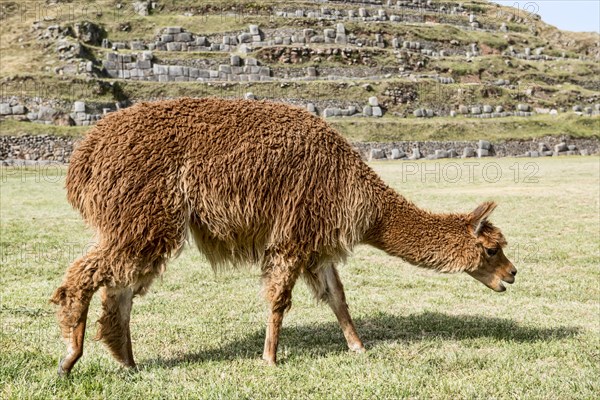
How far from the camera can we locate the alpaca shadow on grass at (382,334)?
6.32 m

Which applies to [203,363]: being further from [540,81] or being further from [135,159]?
[540,81]

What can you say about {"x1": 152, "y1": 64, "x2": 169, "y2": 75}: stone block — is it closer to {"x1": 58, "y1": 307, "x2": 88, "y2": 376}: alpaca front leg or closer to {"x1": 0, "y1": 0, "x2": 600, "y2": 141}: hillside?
{"x1": 0, "y1": 0, "x2": 600, "y2": 141}: hillside

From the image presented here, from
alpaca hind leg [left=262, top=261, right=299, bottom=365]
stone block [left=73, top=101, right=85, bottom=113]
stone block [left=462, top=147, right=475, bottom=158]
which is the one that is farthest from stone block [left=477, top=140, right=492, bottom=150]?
alpaca hind leg [left=262, top=261, right=299, bottom=365]

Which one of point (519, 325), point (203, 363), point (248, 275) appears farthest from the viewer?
point (248, 275)

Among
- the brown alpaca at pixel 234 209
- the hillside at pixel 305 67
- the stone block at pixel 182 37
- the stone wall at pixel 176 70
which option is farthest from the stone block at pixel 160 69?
the brown alpaca at pixel 234 209

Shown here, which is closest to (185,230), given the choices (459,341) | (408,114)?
(459,341)

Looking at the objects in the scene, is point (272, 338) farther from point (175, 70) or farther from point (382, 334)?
point (175, 70)

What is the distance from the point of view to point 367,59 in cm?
6159

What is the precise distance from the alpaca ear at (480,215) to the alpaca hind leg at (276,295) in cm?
205

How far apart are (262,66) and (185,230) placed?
52.9 m

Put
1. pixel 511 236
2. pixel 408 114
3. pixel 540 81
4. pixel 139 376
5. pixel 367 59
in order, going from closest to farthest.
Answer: pixel 139 376
pixel 511 236
pixel 408 114
pixel 367 59
pixel 540 81

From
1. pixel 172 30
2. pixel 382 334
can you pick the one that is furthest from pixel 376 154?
pixel 382 334

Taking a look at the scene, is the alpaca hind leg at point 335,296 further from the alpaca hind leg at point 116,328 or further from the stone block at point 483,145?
the stone block at point 483,145

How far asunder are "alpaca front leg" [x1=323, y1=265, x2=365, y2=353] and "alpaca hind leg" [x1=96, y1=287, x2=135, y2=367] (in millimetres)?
2107
